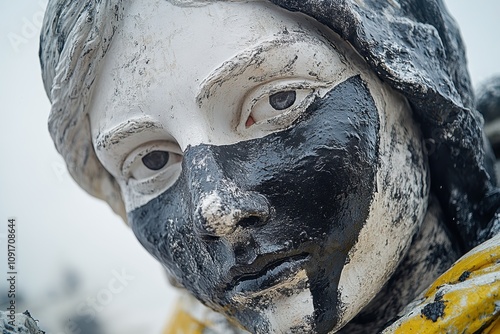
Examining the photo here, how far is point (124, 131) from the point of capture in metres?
1.39

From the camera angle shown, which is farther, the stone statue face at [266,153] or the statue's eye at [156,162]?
the statue's eye at [156,162]

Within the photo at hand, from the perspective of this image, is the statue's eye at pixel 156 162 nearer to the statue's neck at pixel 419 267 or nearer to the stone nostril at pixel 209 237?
the stone nostril at pixel 209 237

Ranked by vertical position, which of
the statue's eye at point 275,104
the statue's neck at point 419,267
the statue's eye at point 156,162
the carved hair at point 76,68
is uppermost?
the carved hair at point 76,68

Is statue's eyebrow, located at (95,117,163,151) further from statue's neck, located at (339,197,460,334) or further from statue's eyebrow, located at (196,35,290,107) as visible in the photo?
statue's neck, located at (339,197,460,334)

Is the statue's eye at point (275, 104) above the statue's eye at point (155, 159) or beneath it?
beneath

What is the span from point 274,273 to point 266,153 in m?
0.23

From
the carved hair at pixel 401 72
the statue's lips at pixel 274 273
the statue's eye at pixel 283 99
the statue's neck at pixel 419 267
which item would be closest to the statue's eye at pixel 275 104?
the statue's eye at pixel 283 99

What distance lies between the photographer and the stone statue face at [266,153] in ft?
4.05

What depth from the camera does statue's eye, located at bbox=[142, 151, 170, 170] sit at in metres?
1.43

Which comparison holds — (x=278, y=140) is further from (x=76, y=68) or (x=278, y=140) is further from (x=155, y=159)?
(x=76, y=68)

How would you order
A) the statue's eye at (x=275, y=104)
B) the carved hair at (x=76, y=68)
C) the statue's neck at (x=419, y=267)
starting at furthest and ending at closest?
the statue's neck at (x=419, y=267) < the carved hair at (x=76, y=68) < the statue's eye at (x=275, y=104)

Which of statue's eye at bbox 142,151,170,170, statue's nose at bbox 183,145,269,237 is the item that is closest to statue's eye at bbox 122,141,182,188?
statue's eye at bbox 142,151,170,170

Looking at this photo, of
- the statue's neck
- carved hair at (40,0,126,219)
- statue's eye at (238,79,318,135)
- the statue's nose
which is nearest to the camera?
the statue's nose

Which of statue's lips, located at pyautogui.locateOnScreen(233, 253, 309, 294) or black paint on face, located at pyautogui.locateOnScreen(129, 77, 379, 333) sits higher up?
black paint on face, located at pyautogui.locateOnScreen(129, 77, 379, 333)
